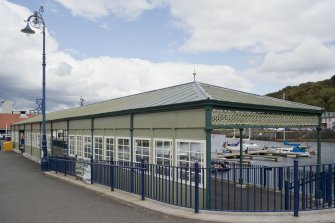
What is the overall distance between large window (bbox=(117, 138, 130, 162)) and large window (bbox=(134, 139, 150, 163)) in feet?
2.27

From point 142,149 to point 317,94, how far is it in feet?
452

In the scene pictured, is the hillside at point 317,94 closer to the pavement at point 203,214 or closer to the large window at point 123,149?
the large window at point 123,149

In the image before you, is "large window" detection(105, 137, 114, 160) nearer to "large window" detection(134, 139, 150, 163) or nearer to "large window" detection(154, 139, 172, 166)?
"large window" detection(134, 139, 150, 163)

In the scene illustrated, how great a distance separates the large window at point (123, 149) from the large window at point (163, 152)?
2.20m

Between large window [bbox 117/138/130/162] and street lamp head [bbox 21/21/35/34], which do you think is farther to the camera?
street lamp head [bbox 21/21/35/34]

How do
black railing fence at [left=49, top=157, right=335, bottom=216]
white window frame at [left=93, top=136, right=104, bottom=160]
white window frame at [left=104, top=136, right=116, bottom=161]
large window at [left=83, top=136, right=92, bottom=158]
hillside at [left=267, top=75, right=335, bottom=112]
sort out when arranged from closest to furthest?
black railing fence at [left=49, top=157, right=335, bottom=216] < white window frame at [left=104, top=136, right=116, bottom=161] < white window frame at [left=93, top=136, right=104, bottom=160] < large window at [left=83, top=136, right=92, bottom=158] < hillside at [left=267, top=75, right=335, bottom=112]

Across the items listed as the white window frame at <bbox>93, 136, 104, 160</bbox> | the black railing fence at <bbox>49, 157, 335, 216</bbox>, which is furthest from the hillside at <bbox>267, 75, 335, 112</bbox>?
the black railing fence at <bbox>49, 157, 335, 216</bbox>

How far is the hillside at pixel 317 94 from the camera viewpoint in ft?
411

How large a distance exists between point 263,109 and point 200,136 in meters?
2.45

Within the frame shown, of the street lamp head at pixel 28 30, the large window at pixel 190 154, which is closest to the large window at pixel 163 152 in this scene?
the large window at pixel 190 154

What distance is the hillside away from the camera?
411ft

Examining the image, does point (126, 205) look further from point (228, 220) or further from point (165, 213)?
point (228, 220)

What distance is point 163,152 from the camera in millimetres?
10352

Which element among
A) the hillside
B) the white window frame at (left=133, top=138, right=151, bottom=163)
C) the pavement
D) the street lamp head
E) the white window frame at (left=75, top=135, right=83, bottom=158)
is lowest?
the pavement
